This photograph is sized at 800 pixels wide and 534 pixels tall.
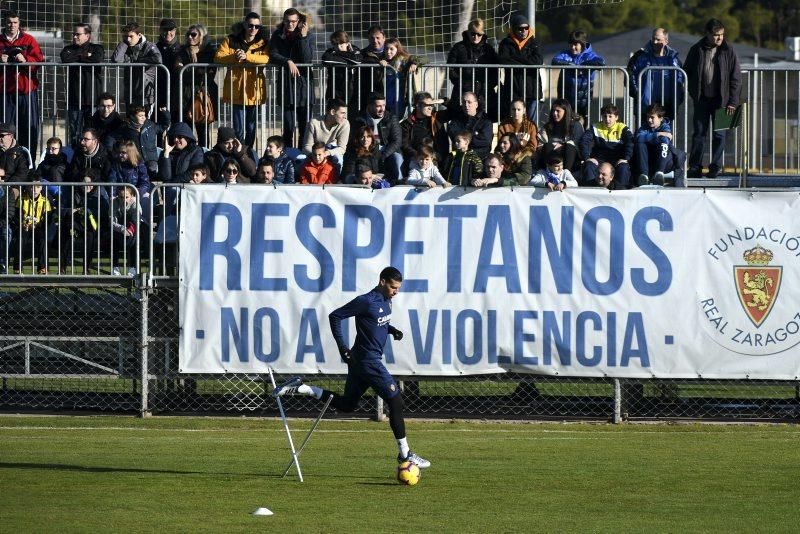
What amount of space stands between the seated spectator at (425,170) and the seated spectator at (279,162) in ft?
5.20

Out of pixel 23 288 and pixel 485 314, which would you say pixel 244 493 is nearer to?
pixel 485 314

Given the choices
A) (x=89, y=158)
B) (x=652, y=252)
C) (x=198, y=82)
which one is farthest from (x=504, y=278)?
(x=89, y=158)

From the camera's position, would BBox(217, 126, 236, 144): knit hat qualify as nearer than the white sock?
No

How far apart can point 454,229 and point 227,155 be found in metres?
3.38

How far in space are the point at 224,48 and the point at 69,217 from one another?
12.1 ft

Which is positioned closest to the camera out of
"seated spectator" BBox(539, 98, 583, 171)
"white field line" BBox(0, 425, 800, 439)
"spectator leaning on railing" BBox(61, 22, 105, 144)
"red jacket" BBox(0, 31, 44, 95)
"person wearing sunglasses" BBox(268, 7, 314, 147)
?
"white field line" BBox(0, 425, 800, 439)

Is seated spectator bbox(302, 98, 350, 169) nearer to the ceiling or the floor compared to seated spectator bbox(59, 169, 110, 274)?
nearer to the ceiling

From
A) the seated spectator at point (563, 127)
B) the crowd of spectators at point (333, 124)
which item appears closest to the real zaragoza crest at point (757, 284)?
the crowd of spectators at point (333, 124)

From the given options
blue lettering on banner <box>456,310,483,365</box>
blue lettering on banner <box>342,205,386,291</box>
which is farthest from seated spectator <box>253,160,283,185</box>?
blue lettering on banner <box>456,310,483,365</box>

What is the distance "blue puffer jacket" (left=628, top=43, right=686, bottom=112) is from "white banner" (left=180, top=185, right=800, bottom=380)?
2.42m

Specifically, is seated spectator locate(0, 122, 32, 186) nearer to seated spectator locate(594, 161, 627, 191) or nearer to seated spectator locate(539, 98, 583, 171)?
seated spectator locate(539, 98, 583, 171)

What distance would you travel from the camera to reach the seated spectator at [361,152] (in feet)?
56.0

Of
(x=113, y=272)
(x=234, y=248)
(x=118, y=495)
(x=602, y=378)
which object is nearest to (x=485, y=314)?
(x=602, y=378)

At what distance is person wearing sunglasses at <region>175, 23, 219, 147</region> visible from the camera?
18.4 metres
